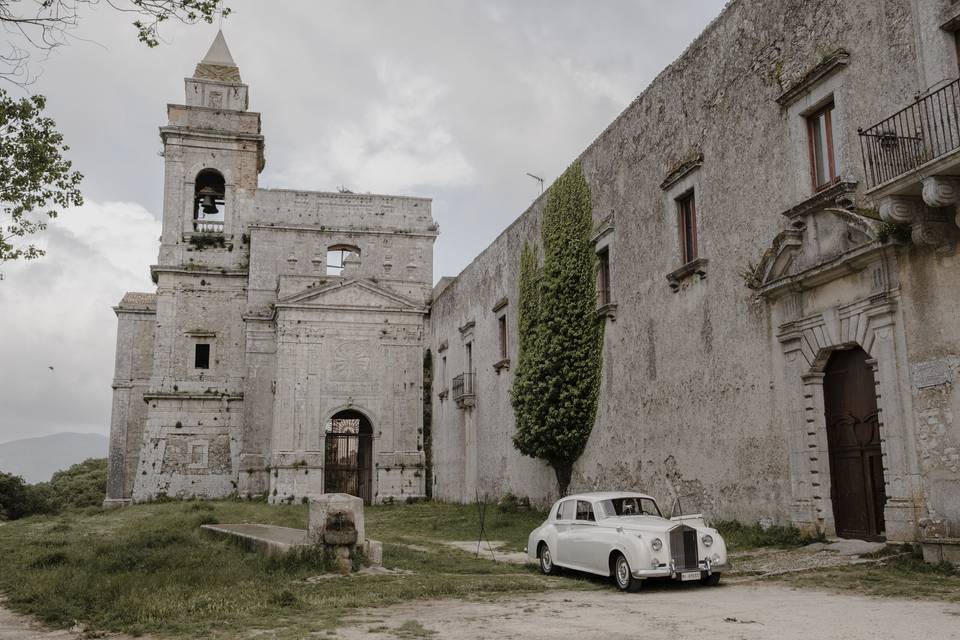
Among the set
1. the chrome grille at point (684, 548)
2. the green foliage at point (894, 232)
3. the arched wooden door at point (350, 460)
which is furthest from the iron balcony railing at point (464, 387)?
the green foliage at point (894, 232)

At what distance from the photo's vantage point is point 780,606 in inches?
297

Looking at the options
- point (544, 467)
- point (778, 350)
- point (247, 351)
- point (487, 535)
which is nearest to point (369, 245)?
point (247, 351)

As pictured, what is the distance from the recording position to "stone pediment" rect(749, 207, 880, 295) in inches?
418

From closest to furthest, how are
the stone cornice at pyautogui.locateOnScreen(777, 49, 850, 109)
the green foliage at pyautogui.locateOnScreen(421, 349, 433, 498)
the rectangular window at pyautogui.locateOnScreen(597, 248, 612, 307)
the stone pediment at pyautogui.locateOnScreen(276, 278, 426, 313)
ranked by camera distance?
the stone cornice at pyautogui.locateOnScreen(777, 49, 850, 109) < the rectangular window at pyautogui.locateOnScreen(597, 248, 612, 307) < the stone pediment at pyautogui.locateOnScreen(276, 278, 426, 313) < the green foliage at pyautogui.locateOnScreen(421, 349, 433, 498)

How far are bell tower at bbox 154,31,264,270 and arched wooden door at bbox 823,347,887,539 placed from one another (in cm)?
2556

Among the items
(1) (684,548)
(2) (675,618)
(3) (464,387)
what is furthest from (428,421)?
(2) (675,618)

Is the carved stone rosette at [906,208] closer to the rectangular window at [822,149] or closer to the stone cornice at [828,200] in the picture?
the stone cornice at [828,200]

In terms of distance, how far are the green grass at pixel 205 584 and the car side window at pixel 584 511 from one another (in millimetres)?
788

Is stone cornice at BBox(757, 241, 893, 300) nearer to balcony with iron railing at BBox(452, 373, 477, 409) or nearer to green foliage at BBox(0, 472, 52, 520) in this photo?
balcony with iron railing at BBox(452, 373, 477, 409)

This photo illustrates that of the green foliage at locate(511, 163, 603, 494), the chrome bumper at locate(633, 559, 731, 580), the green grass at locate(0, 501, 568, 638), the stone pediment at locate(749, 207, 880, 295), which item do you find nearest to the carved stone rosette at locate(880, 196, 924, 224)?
the stone pediment at locate(749, 207, 880, 295)

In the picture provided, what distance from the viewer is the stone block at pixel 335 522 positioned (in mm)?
10508

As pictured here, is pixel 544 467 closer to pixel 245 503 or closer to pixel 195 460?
pixel 245 503

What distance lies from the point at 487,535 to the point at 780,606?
430 inches

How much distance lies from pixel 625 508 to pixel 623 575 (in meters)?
1.32
